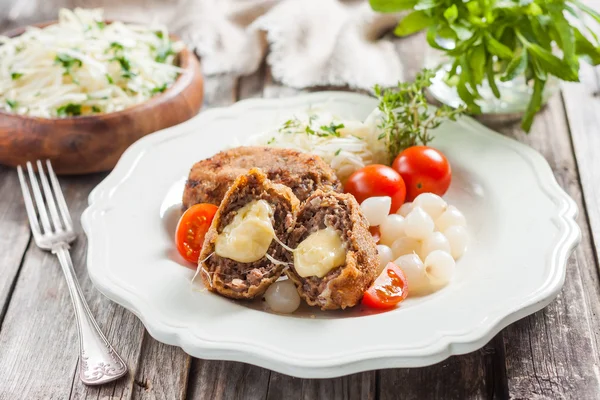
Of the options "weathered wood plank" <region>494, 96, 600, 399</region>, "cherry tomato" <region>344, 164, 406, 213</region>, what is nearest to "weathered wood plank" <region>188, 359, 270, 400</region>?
"weathered wood plank" <region>494, 96, 600, 399</region>

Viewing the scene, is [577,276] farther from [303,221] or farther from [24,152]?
[24,152]

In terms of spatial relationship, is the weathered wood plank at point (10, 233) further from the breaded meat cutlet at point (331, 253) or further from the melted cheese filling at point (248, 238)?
the breaded meat cutlet at point (331, 253)

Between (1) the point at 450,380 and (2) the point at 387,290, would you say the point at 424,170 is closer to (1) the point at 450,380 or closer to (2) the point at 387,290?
(2) the point at 387,290

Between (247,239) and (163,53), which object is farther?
(163,53)

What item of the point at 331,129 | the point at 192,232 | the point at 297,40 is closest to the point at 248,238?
A: the point at 192,232

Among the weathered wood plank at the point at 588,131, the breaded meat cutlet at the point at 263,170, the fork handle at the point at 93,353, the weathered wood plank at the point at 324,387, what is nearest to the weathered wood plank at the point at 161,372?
the fork handle at the point at 93,353

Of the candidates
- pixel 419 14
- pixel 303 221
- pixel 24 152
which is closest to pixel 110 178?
pixel 24 152
